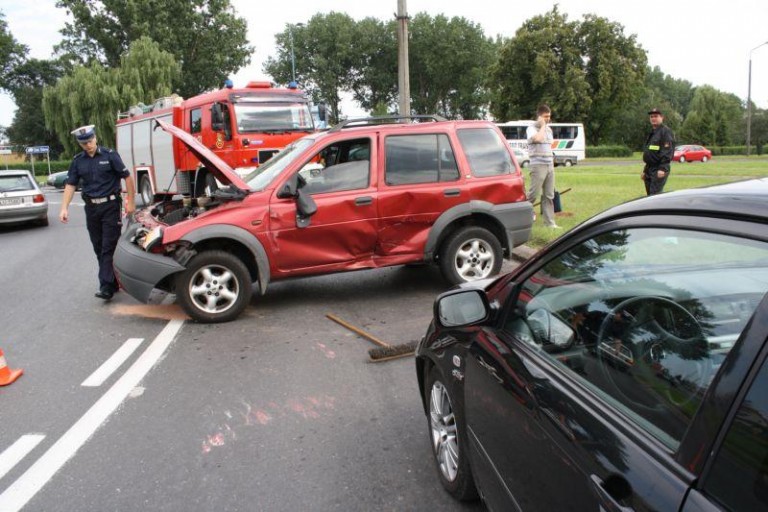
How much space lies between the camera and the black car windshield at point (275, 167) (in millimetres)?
6352

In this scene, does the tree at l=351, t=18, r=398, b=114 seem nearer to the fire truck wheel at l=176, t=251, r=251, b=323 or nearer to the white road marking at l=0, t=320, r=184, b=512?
the fire truck wheel at l=176, t=251, r=251, b=323

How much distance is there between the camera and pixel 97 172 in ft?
22.6

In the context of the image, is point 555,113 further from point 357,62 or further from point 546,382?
point 546,382

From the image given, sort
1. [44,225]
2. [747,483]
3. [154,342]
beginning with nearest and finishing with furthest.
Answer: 1. [747,483]
2. [154,342]
3. [44,225]

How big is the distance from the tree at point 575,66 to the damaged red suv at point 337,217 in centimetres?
5039

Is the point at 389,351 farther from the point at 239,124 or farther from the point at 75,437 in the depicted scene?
the point at 239,124

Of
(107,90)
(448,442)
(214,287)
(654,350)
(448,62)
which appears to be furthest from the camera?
(448,62)

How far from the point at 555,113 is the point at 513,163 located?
2001 inches

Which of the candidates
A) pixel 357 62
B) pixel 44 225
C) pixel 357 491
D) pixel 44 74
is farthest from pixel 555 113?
pixel 44 74

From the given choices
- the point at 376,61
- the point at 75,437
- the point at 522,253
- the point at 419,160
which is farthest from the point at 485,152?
the point at 376,61

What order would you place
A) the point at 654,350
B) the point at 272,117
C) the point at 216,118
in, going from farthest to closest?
1. the point at 272,117
2. the point at 216,118
3. the point at 654,350

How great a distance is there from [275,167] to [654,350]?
5348 millimetres

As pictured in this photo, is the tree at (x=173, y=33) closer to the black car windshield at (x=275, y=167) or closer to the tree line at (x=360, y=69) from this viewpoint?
the tree line at (x=360, y=69)

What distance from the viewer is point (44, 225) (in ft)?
53.2
